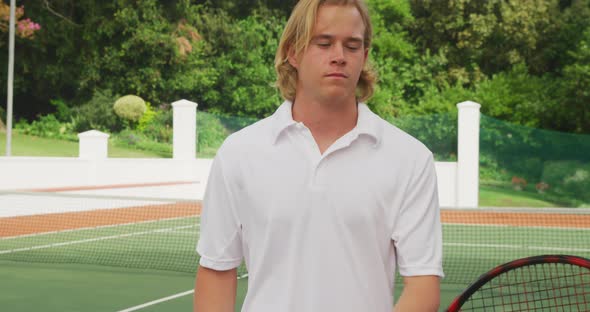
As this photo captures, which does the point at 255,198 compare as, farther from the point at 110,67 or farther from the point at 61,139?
the point at 110,67

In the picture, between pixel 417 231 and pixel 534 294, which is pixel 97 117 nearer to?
pixel 534 294

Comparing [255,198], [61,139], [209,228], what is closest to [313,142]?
[255,198]

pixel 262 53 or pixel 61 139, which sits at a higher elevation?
pixel 262 53

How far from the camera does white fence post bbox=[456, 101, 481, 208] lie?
17922 mm

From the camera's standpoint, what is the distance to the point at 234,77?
27.7m

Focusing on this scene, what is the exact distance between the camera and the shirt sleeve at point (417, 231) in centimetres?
183

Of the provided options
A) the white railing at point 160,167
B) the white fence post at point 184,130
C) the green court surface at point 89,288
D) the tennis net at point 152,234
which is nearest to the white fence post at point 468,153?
the white railing at point 160,167

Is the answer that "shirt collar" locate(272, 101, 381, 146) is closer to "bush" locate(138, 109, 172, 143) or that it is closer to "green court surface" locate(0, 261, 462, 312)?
"green court surface" locate(0, 261, 462, 312)

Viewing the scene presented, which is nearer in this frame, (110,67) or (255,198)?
(255,198)

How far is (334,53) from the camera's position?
1.82 metres

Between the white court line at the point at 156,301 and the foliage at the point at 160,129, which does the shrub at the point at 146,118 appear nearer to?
the foliage at the point at 160,129

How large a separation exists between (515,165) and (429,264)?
1625 cm

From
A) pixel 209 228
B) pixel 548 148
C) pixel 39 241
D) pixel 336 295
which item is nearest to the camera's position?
pixel 336 295

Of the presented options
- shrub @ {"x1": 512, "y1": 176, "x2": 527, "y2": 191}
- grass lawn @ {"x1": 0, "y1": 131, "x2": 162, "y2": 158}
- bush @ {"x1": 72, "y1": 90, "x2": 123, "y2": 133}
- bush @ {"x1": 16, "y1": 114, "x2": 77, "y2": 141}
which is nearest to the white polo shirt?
shrub @ {"x1": 512, "y1": 176, "x2": 527, "y2": 191}
